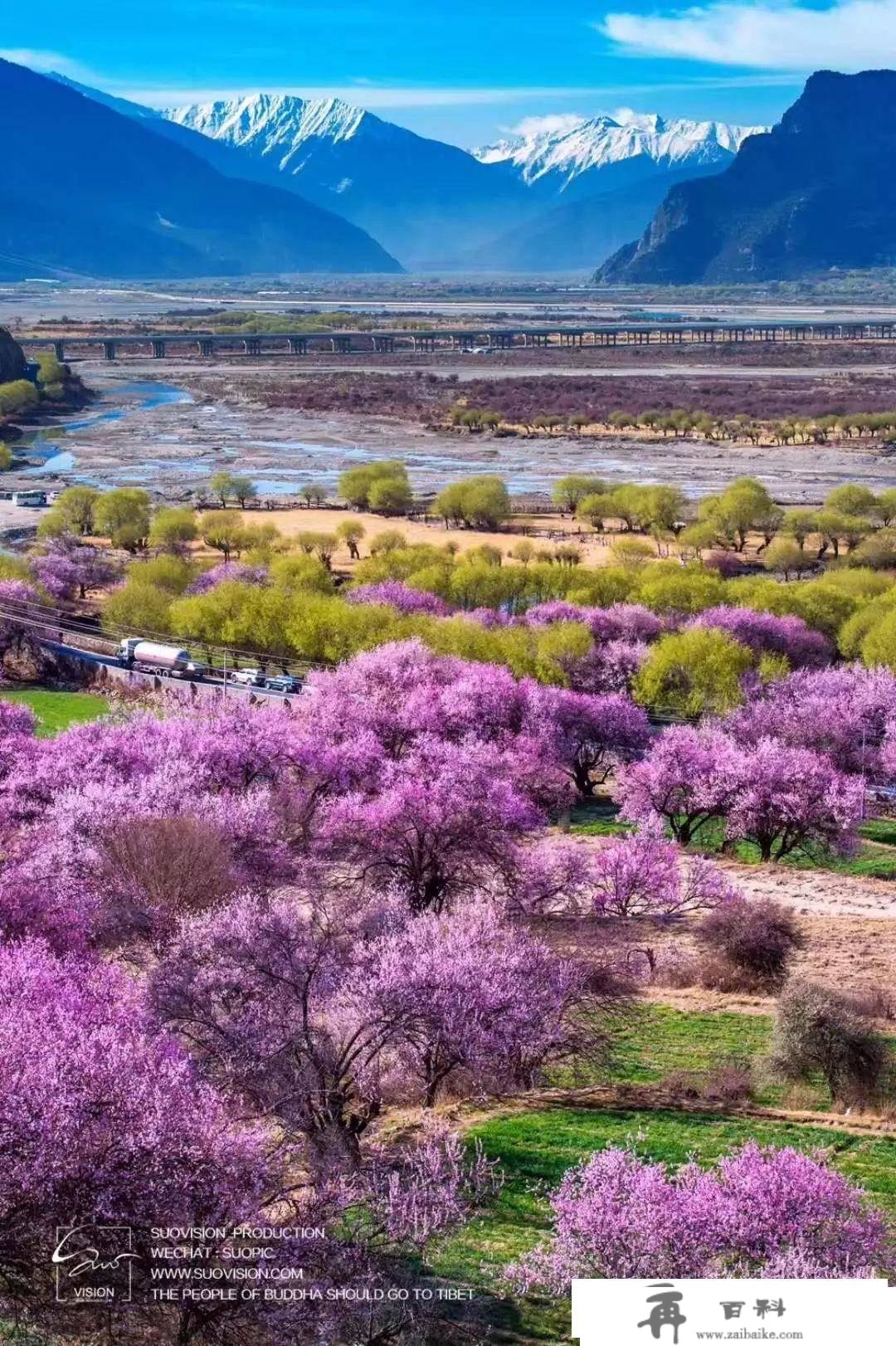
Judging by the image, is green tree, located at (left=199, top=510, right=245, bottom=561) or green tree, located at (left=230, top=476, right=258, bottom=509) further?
green tree, located at (left=230, top=476, right=258, bottom=509)

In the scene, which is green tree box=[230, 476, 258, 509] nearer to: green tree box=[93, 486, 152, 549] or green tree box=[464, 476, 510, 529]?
green tree box=[93, 486, 152, 549]

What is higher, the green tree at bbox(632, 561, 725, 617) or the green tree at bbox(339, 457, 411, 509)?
the green tree at bbox(339, 457, 411, 509)

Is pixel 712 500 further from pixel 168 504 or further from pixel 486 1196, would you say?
pixel 486 1196

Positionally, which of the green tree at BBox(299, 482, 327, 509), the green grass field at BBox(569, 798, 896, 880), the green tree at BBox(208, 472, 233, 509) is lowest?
the green grass field at BBox(569, 798, 896, 880)

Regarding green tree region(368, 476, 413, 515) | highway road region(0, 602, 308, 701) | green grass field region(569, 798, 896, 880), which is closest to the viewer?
green grass field region(569, 798, 896, 880)

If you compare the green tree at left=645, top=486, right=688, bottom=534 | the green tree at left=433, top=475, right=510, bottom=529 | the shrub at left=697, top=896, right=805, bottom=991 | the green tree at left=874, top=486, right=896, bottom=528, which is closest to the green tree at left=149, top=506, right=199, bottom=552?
the green tree at left=433, top=475, right=510, bottom=529

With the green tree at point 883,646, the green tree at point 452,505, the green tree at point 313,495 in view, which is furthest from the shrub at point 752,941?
the green tree at point 313,495

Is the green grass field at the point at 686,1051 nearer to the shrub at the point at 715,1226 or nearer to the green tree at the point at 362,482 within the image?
the shrub at the point at 715,1226
